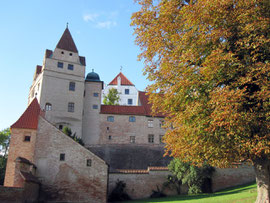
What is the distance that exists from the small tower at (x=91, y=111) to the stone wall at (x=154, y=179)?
14.5 meters

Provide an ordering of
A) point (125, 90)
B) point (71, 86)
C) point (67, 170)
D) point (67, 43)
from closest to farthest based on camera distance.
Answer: point (67, 170), point (71, 86), point (67, 43), point (125, 90)

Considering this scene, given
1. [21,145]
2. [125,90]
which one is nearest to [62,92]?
[21,145]

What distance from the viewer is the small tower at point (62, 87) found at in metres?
35.7

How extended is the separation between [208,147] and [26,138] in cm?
1708

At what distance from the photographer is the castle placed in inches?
826

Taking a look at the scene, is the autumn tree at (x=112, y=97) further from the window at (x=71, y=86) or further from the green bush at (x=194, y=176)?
the green bush at (x=194, y=176)

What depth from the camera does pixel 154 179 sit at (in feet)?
77.0

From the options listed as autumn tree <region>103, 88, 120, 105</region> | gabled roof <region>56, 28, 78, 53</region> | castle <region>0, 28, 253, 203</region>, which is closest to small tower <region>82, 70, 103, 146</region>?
castle <region>0, 28, 253, 203</region>

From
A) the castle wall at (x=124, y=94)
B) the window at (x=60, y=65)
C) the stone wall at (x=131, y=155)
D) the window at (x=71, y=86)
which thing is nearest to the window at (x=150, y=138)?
the stone wall at (x=131, y=155)

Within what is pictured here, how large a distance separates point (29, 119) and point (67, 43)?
1923 cm

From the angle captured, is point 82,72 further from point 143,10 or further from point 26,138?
point 143,10

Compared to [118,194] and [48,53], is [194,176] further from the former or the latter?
[48,53]

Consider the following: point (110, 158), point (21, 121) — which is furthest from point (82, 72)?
point (21, 121)

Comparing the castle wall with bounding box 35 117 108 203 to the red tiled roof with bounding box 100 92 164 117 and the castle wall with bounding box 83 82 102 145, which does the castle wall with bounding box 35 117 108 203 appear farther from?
the red tiled roof with bounding box 100 92 164 117
